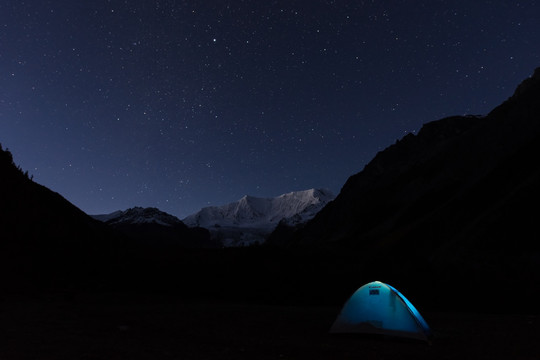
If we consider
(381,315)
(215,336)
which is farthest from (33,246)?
(381,315)

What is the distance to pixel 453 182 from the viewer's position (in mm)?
53719

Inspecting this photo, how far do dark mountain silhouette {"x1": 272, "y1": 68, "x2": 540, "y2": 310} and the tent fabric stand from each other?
1270 centimetres

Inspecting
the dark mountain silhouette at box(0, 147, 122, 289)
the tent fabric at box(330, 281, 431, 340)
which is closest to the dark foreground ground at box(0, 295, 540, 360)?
the tent fabric at box(330, 281, 431, 340)

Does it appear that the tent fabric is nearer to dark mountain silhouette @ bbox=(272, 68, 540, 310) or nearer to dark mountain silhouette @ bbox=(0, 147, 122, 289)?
dark mountain silhouette @ bbox=(272, 68, 540, 310)

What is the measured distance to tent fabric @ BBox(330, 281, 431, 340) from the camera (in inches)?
358

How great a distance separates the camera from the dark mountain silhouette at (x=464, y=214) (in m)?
22.5

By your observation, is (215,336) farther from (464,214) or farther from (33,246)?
(464,214)

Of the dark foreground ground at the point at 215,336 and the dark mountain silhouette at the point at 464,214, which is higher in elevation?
the dark mountain silhouette at the point at 464,214

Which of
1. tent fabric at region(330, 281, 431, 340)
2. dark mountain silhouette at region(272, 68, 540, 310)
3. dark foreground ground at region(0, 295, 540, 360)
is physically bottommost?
dark foreground ground at region(0, 295, 540, 360)

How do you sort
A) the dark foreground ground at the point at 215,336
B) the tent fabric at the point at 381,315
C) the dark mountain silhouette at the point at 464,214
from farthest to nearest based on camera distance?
A: the dark mountain silhouette at the point at 464,214 < the tent fabric at the point at 381,315 < the dark foreground ground at the point at 215,336

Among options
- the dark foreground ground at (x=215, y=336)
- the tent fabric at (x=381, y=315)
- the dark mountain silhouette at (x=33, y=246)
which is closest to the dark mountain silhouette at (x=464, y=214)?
the dark foreground ground at (x=215, y=336)

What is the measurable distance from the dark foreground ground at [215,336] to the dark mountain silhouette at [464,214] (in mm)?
9355

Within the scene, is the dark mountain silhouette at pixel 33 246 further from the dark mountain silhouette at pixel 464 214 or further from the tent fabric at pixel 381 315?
the dark mountain silhouette at pixel 464 214

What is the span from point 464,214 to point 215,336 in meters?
33.8
